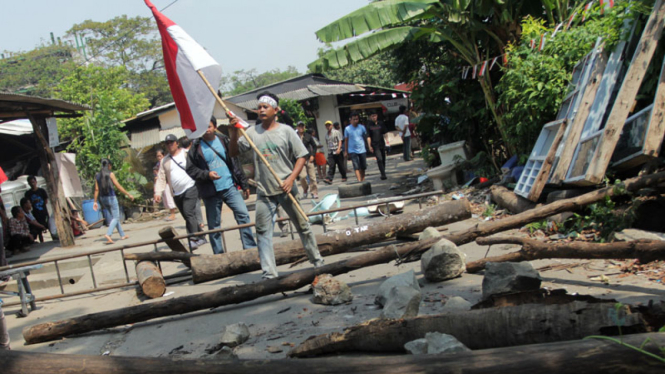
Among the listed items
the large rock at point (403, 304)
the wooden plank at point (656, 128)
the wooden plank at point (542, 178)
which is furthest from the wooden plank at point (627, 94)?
the large rock at point (403, 304)

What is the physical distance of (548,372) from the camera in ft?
8.46

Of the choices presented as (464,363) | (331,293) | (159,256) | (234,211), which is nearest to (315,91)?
(234,211)

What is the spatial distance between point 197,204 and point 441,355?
701 cm

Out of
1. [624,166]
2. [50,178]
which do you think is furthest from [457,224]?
[50,178]

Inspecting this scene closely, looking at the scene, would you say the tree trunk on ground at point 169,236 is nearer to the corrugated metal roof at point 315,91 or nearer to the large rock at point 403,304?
the large rock at point 403,304

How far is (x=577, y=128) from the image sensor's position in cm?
708

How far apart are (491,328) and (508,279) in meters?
0.93

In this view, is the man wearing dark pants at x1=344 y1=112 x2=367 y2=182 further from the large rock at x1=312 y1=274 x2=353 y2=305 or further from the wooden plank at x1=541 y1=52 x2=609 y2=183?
the large rock at x1=312 y1=274 x2=353 y2=305

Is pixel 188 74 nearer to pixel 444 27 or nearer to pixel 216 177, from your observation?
pixel 216 177

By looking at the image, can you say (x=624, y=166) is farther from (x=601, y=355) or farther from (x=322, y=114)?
(x=322, y=114)

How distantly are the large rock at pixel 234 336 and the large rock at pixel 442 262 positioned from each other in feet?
6.25

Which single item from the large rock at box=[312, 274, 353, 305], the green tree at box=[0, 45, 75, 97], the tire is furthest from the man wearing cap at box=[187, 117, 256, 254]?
the green tree at box=[0, 45, 75, 97]

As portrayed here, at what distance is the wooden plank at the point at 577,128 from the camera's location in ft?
23.0

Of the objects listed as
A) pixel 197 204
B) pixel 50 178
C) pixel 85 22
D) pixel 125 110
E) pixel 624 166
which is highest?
pixel 85 22
